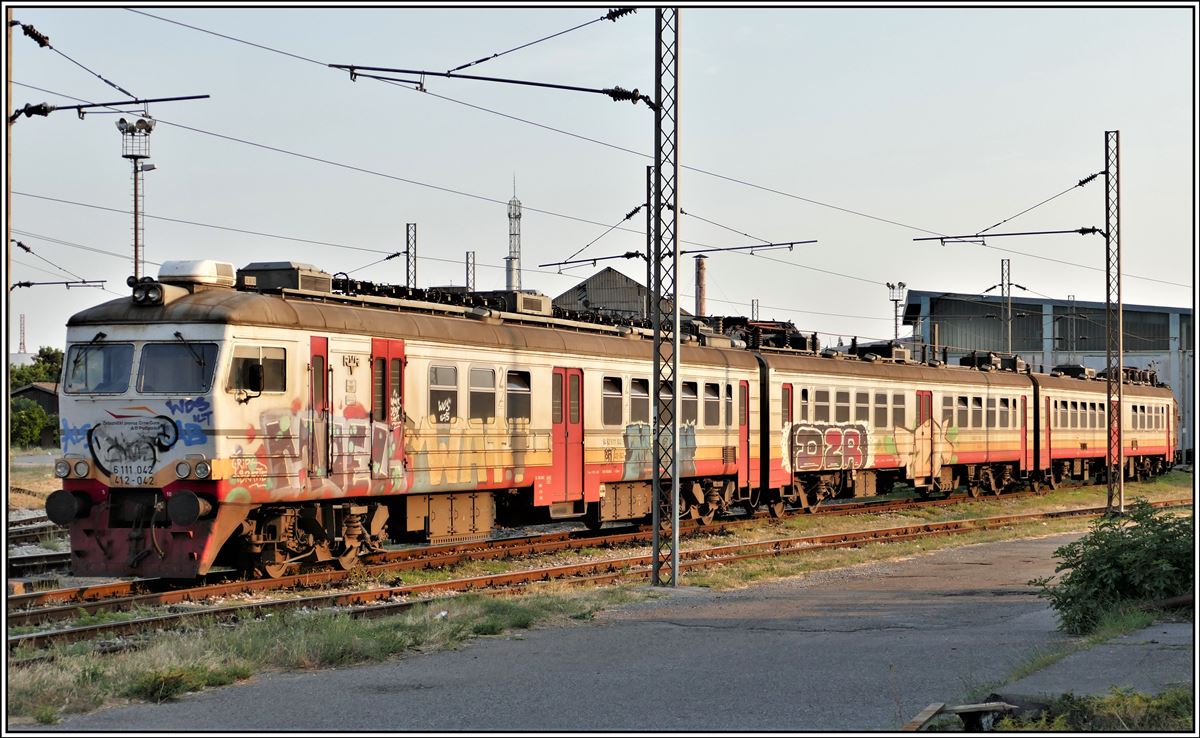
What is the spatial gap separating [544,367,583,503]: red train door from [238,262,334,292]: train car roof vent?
504 cm

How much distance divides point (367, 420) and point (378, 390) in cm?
50

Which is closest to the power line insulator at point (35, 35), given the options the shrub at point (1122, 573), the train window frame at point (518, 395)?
the train window frame at point (518, 395)

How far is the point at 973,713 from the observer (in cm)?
902

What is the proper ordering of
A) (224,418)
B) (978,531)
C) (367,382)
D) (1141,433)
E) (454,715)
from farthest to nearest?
(1141,433) < (978,531) < (367,382) < (224,418) < (454,715)

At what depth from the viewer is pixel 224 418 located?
52.3 ft

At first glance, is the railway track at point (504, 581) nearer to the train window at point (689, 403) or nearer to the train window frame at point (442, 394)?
the train window frame at point (442, 394)

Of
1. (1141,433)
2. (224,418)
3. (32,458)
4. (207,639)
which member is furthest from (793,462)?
(32,458)

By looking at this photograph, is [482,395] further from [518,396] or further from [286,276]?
[286,276]

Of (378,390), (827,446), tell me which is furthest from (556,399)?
(827,446)

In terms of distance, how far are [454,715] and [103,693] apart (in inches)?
109

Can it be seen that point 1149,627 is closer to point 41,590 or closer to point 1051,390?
point 41,590

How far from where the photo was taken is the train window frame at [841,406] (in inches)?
1238

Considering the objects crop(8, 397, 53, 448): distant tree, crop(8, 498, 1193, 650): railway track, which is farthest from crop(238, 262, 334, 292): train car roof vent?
crop(8, 397, 53, 448): distant tree

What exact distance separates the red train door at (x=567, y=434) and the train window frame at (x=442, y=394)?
2.64 meters
